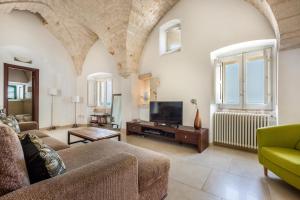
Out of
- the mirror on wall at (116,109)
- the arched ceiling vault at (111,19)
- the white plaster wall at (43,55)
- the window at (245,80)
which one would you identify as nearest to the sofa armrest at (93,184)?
the window at (245,80)

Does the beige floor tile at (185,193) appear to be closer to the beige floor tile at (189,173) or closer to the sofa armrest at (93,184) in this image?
the beige floor tile at (189,173)

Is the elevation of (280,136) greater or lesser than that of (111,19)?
lesser

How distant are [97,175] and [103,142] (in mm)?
1186

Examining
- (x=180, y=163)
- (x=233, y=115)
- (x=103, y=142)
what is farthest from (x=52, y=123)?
(x=233, y=115)

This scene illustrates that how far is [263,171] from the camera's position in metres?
2.17

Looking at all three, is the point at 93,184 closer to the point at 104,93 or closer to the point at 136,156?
the point at 136,156

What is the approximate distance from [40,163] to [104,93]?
5.61 m

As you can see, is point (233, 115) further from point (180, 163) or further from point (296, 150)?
point (180, 163)

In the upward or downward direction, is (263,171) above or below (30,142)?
below

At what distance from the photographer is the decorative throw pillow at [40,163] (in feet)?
2.88

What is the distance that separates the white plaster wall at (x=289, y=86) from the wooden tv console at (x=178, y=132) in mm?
1415

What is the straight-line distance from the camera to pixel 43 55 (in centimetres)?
527

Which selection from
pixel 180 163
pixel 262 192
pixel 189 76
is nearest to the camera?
pixel 262 192

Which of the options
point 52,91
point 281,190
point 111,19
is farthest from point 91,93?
point 281,190
